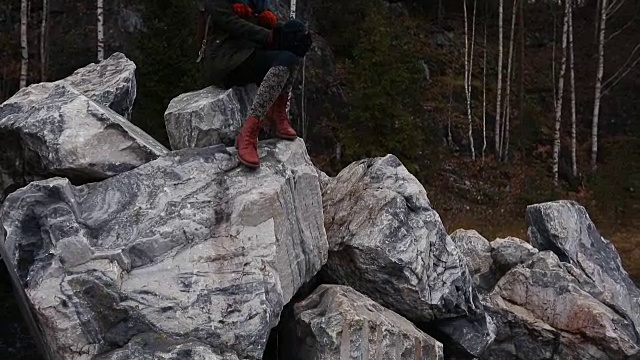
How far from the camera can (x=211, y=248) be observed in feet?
19.1

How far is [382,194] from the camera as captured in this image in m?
Result: 7.56

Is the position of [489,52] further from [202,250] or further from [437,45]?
[202,250]

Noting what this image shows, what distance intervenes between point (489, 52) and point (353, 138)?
15328 millimetres

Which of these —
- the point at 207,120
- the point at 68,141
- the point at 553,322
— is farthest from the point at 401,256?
the point at 68,141

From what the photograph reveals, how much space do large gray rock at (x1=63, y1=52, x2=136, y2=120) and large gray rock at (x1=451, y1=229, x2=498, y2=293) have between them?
18.4 ft

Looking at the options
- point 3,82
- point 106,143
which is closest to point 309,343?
point 106,143

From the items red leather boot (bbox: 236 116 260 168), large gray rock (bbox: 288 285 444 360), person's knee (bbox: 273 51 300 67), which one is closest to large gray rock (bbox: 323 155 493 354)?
large gray rock (bbox: 288 285 444 360)

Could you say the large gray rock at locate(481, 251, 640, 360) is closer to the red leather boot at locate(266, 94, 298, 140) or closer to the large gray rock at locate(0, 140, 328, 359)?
the large gray rock at locate(0, 140, 328, 359)

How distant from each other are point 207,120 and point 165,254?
179 cm

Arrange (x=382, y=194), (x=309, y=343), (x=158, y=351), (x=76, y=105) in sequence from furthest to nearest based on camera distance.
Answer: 1. (x=382, y=194)
2. (x=76, y=105)
3. (x=309, y=343)
4. (x=158, y=351)

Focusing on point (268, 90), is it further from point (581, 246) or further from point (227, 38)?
point (581, 246)

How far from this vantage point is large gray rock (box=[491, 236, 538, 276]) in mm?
10258

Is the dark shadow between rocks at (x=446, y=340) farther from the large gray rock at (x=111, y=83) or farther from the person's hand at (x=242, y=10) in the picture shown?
the large gray rock at (x=111, y=83)

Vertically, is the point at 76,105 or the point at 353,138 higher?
the point at 76,105
